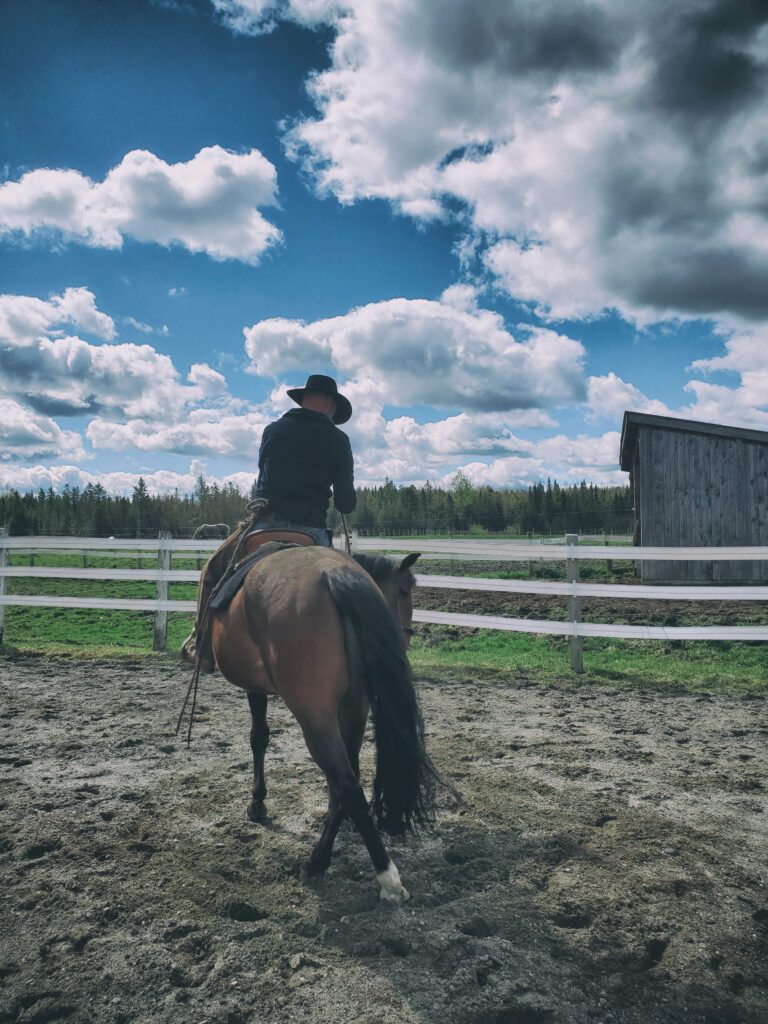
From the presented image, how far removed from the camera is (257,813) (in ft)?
11.5

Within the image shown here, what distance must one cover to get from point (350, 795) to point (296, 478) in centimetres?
189

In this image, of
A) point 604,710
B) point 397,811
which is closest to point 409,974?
point 397,811

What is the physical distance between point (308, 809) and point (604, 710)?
133 inches

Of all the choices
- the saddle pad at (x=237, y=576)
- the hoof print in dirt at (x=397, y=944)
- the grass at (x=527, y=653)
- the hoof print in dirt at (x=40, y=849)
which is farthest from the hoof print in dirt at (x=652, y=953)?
the grass at (x=527, y=653)

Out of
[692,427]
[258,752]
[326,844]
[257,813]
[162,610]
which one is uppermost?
[692,427]

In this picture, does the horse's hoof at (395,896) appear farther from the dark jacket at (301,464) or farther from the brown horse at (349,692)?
the dark jacket at (301,464)

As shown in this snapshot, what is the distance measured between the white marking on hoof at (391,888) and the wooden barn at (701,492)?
13804 millimetres

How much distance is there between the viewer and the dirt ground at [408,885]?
2096 mm

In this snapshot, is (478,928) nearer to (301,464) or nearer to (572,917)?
(572,917)

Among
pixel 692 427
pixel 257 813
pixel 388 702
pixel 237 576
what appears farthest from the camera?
pixel 692 427

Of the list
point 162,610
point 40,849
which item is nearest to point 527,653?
point 162,610

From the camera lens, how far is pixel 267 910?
2.61 m

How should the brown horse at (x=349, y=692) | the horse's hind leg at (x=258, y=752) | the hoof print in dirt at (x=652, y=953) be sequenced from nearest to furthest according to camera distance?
the hoof print in dirt at (x=652, y=953) → the brown horse at (x=349, y=692) → the horse's hind leg at (x=258, y=752)

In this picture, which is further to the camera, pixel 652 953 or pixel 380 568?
pixel 380 568
